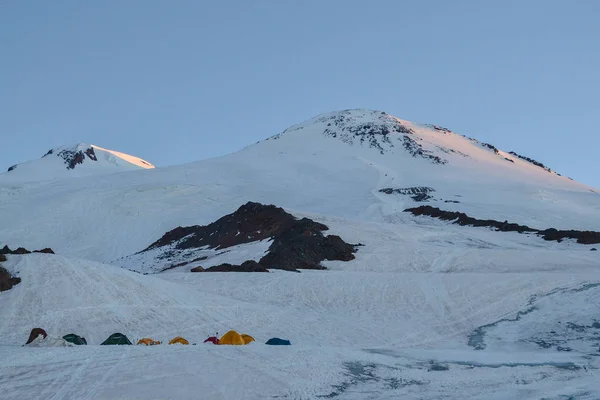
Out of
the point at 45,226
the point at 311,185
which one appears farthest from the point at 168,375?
the point at 311,185

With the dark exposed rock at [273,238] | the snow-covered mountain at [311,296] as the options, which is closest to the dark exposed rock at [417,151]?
the snow-covered mountain at [311,296]

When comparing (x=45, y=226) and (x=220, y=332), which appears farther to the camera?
(x=45, y=226)

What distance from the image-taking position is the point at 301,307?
58.5 ft

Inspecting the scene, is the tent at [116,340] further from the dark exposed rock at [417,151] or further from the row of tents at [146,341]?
the dark exposed rock at [417,151]

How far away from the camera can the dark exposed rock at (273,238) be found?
Result: 26438 mm

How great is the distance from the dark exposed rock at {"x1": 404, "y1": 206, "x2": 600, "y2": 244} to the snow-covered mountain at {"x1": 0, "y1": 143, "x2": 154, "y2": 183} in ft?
218

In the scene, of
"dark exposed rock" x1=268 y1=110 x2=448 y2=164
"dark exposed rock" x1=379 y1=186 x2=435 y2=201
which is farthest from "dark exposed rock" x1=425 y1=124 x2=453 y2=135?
"dark exposed rock" x1=379 y1=186 x2=435 y2=201

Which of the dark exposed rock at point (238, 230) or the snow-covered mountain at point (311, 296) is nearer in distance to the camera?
Answer: the snow-covered mountain at point (311, 296)

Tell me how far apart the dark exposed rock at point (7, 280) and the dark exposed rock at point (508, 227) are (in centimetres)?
2720

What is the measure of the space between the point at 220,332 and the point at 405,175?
5928 centimetres

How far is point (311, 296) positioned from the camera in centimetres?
1911

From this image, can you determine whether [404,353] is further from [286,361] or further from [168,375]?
[168,375]

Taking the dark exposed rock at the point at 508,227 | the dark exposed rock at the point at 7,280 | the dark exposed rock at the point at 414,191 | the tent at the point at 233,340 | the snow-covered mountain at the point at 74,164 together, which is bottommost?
the tent at the point at 233,340

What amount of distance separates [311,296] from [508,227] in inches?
869
